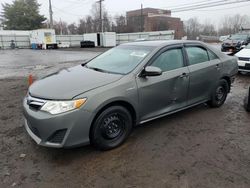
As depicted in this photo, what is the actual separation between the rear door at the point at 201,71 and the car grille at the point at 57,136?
8.21ft

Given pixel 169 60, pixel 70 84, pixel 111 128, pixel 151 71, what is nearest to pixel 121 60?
pixel 151 71

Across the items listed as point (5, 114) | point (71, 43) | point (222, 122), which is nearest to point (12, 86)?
point (5, 114)

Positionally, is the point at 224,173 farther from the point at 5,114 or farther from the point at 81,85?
the point at 5,114

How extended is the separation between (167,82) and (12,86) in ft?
19.3

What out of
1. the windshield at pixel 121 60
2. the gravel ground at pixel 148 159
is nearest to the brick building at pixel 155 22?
the windshield at pixel 121 60

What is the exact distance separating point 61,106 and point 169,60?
2.11 metres

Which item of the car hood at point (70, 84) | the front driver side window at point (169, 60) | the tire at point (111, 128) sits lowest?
the tire at point (111, 128)

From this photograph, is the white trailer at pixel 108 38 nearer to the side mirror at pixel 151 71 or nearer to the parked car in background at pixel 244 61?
the parked car in background at pixel 244 61

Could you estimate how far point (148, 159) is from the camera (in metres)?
3.11

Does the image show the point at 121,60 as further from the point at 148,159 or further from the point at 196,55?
the point at 148,159

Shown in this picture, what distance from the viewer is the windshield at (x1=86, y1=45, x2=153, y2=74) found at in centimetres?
368

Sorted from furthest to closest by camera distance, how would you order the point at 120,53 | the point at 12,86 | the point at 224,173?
the point at 12,86 → the point at 120,53 → the point at 224,173

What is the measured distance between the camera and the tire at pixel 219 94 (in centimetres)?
493

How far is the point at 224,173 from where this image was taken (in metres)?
2.80
